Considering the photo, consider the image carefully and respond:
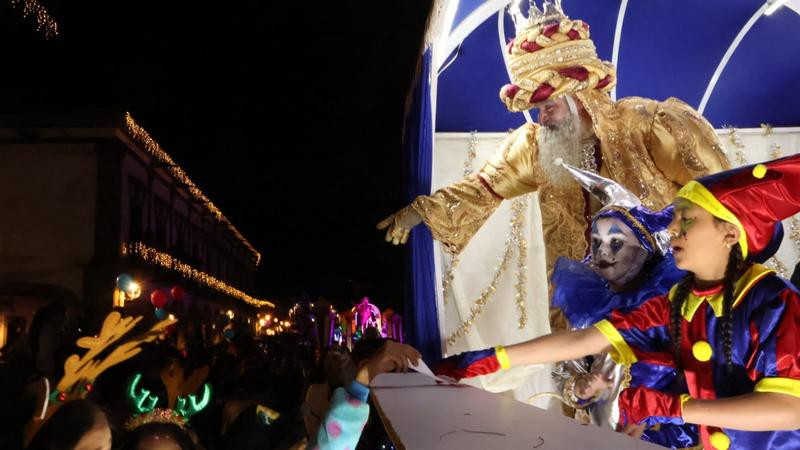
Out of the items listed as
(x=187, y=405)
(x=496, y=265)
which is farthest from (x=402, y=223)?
(x=187, y=405)

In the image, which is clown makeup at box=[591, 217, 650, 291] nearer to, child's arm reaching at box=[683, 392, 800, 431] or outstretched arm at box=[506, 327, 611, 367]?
outstretched arm at box=[506, 327, 611, 367]

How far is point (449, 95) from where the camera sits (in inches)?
219

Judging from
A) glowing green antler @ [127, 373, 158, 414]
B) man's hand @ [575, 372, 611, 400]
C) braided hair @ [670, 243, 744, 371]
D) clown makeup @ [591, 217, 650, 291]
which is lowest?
glowing green antler @ [127, 373, 158, 414]

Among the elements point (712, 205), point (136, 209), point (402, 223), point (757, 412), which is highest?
point (136, 209)

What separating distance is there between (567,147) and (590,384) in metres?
2.15

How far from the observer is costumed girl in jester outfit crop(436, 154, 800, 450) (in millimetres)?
1787

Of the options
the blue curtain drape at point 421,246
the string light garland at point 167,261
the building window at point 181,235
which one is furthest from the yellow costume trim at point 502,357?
the building window at point 181,235

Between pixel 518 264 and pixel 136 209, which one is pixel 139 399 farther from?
pixel 136 209

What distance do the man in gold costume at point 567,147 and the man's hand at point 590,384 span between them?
1.33m

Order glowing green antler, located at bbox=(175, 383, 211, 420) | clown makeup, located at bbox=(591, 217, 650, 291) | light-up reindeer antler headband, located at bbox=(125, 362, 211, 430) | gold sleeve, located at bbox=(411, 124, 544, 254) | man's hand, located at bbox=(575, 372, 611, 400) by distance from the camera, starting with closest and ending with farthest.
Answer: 1. man's hand, located at bbox=(575, 372, 611, 400)
2. light-up reindeer antler headband, located at bbox=(125, 362, 211, 430)
3. clown makeup, located at bbox=(591, 217, 650, 291)
4. glowing green antler, located at bbox=(175, 383, 211, 420)
5. gold sleeve, located at bbox=(411, 124, 544, 254)

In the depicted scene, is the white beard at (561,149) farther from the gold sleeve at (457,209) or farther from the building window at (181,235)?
the building window at (181,235)

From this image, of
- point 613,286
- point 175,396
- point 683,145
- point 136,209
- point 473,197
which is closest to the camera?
point 613,286

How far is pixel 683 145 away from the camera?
4.11 meters

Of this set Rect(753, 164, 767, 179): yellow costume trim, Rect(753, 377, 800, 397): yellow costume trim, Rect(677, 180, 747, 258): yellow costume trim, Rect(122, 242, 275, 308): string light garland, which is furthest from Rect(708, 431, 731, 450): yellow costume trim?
Rect(122, 242, 275, 308): string light garland
